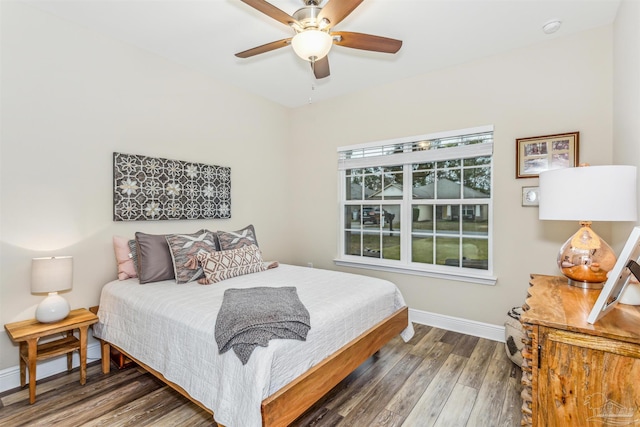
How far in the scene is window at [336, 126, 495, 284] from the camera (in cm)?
314

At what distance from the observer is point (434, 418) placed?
1.90 m

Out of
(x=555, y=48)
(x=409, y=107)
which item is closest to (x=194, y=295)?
(x=409, y=107)

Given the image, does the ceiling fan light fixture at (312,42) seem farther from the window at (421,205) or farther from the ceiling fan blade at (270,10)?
the window at (421,205)

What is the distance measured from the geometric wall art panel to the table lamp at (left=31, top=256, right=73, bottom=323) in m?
0.65

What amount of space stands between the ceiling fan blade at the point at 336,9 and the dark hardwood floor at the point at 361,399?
244cm

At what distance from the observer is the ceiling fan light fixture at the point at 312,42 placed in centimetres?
186

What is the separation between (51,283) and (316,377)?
192cm

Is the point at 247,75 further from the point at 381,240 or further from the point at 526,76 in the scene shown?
the point at 526,76

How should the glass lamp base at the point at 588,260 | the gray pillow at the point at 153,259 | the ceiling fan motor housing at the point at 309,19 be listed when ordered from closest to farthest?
the glass lamp base at the point at 588,260
the ceiling fan motor housing at the point at 309,19
the gray pillow at the point at 153,259

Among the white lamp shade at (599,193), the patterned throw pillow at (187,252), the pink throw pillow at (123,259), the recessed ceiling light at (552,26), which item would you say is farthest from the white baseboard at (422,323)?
the recessed ceiling light at (552,26)

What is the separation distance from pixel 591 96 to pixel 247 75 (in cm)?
324

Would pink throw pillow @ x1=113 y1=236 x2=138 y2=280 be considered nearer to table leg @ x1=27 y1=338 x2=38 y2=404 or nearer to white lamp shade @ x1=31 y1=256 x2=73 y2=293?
white lamp shade @ x1=31 y1=256 x2=73 y2=293

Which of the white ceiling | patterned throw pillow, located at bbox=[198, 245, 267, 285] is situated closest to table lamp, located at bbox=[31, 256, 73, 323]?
patterned throw pillow, located at bbox=[198, 245, 267, 285]

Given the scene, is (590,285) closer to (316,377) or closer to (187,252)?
(316,377)
